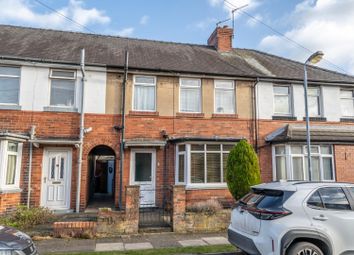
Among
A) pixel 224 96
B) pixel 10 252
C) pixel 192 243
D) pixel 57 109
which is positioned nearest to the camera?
pixel 10 252

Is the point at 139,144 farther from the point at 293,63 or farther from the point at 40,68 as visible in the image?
the point at 293,63

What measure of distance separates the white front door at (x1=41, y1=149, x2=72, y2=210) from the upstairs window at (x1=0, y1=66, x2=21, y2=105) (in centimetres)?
243

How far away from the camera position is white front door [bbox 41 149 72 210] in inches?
440

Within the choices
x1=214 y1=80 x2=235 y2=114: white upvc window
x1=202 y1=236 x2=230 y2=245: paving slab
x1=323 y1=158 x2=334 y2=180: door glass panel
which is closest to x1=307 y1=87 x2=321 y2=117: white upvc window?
x1=323 y1=158 x2=334 y2=180: door glass panel

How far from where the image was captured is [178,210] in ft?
29.2

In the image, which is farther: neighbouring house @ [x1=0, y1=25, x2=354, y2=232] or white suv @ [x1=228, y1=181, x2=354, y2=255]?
neighbouring house @ [x1=0, y1=25, x2=354, y2=232]

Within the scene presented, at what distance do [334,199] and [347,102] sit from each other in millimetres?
10960

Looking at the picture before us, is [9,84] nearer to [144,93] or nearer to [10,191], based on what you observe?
[10,191]

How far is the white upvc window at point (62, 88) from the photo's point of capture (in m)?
11.9

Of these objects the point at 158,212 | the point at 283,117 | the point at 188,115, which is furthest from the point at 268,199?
the point at 283,117

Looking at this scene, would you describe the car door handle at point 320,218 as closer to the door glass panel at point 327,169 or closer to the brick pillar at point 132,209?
the brick pillar at point 132,209

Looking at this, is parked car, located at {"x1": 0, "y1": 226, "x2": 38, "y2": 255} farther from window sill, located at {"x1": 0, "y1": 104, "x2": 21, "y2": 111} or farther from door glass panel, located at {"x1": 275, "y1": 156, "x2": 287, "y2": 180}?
door glass panel, located at {"x1": 275, "y1": 156, "x2": 287, "y2": 180}

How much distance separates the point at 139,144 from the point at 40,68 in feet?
16.1

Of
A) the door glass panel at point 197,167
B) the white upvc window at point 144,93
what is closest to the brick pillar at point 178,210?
the door glass panel at point 197,167
